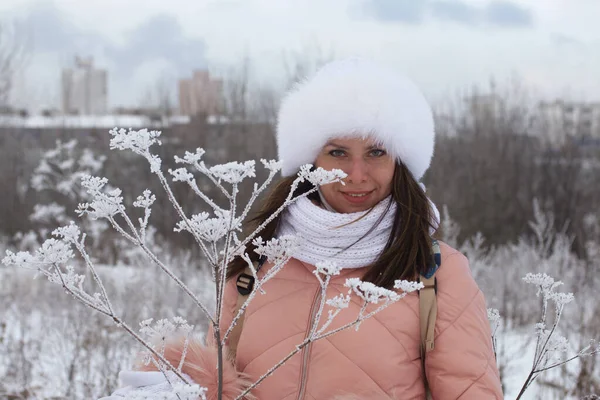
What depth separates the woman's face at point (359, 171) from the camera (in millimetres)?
1853

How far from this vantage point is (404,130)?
193 cm

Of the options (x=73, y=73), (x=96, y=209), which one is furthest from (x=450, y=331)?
(x=73, y=73)

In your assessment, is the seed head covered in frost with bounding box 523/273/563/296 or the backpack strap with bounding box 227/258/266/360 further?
the backpack strap with bounding box 227/258/266/360

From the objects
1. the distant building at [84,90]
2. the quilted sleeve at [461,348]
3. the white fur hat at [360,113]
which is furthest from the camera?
the distant building at [84,90]

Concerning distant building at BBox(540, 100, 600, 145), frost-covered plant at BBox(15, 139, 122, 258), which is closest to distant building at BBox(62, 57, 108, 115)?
frost-covered plant at BBox(15, 139, 122, 258)

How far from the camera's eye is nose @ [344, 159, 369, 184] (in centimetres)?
183

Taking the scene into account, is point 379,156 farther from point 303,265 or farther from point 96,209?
point 96,209

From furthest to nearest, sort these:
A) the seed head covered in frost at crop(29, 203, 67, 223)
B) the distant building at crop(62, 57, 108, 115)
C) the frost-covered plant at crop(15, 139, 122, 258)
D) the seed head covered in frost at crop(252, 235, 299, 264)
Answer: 1. the distant building at crop(62, 57, 108, 115)
2. the seed head covered in frost at crop(29, 203, 67, 223)
3. the frost-covered plant at crop(15, 139, 122, 258)
4. the seed head covered in frost at crop(252, 235, 299, 264)

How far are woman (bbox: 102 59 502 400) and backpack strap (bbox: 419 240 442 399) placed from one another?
0.6 inches

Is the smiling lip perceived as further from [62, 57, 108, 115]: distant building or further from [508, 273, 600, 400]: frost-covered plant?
[62, 57, 108, 115]: distant building

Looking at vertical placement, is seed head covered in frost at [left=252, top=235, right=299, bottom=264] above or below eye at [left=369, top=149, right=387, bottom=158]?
below

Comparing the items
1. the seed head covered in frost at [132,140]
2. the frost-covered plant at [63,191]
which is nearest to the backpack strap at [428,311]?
the seed head covered in frost at [132,140]

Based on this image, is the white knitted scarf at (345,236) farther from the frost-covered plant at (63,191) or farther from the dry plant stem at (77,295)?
the frost-covered plant at (63,191)

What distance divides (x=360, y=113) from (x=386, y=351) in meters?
0.70
